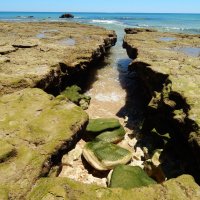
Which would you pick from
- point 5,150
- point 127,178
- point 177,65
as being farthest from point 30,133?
point 177,65

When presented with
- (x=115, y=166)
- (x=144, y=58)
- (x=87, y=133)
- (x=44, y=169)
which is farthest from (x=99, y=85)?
(x=44, y=169)

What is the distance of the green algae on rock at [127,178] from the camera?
4414mm

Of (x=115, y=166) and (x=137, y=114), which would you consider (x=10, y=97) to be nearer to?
(x=115, y=166)

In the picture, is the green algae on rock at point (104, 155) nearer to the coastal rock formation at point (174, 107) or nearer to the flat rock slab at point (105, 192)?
the coastal rock formation at point (174, 107)

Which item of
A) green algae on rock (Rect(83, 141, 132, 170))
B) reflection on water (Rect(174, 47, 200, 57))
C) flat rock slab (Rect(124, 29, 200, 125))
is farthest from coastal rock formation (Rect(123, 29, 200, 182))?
reflection on water (Rect(174, 47, 200, 57))

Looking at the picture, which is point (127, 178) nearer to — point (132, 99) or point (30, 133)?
point (30, 133)

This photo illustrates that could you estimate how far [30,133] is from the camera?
460cm

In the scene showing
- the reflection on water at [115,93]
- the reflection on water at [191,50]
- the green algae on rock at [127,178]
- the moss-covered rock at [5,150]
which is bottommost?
the reflection on water at [115,93]

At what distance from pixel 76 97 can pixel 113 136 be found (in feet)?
7.59

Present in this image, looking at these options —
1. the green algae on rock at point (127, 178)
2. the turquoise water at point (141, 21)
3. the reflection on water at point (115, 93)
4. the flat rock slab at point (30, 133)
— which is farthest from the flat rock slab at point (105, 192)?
the turquoise water at point (141, 21)

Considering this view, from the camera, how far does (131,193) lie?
11.7 feet

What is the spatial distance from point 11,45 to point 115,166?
613 cm

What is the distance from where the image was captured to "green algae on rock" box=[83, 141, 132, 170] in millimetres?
5223

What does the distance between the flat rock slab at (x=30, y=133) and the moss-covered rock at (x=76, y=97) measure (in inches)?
97.1
